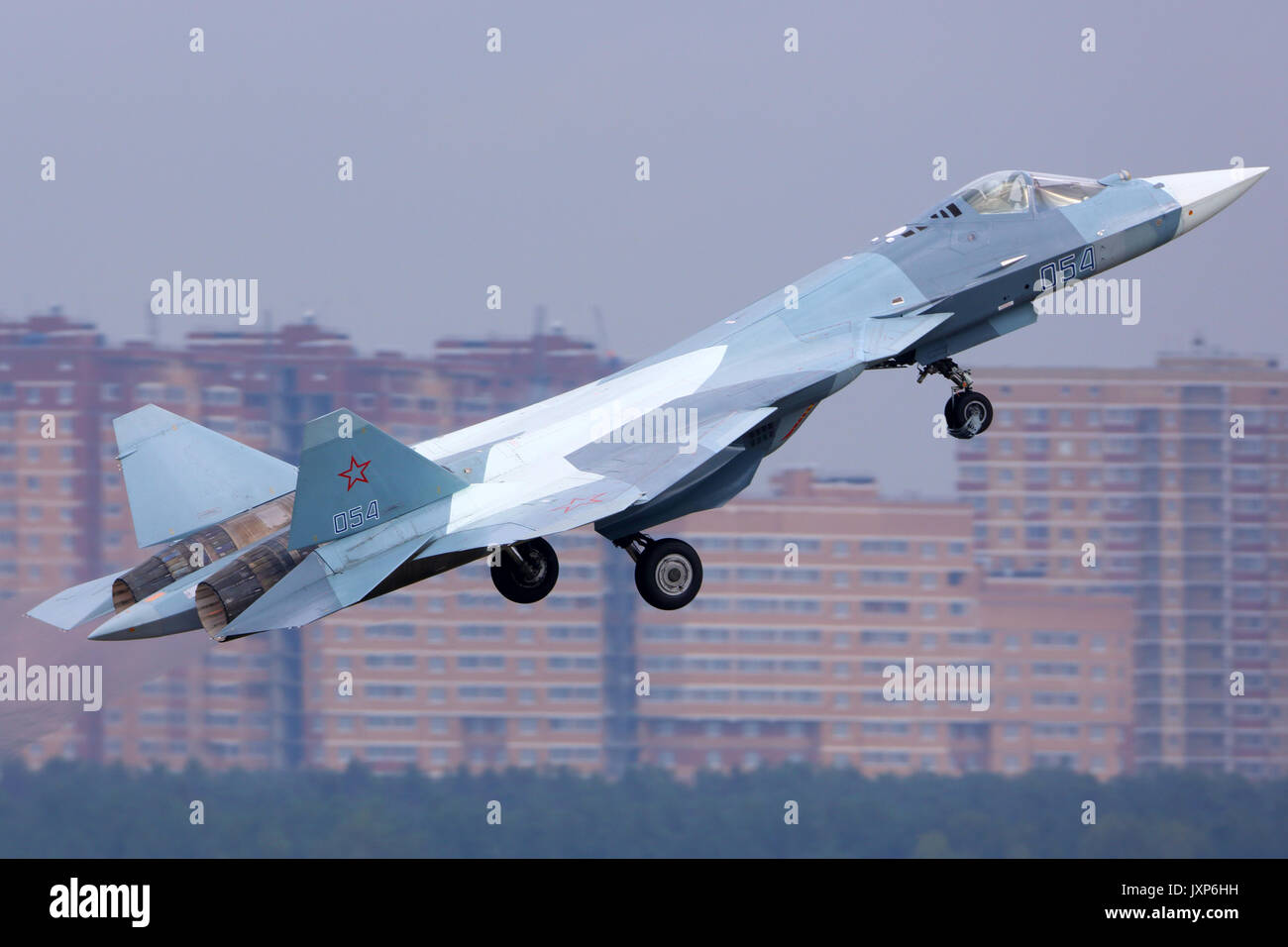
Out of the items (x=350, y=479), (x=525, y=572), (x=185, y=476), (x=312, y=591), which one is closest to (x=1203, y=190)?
(x=525, y=572)

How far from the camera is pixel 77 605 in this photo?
72.6 feet

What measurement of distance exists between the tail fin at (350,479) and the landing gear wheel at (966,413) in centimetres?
818

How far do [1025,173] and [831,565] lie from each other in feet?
287

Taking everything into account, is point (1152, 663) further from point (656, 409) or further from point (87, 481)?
point (656, 409)

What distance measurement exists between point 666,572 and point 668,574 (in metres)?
0.04

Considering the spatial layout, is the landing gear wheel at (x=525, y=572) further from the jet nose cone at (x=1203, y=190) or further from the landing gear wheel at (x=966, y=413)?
the jet nose cone at (x=1203, y=190)

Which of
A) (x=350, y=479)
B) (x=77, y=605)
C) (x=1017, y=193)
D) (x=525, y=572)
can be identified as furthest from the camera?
(x=1017, y=193)

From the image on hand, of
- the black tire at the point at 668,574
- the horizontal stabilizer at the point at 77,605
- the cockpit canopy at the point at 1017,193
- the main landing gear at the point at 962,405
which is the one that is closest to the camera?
the horizontal stabilizer at the point at 77,605

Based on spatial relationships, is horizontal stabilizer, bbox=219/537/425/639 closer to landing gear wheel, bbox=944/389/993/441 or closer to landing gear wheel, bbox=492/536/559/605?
landing gear wheel, bbox=492/536/559/605

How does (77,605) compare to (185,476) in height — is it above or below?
below

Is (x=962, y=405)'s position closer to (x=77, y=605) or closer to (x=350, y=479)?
(x=350, y=479)

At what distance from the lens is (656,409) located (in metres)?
23.4

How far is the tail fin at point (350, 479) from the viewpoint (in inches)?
810

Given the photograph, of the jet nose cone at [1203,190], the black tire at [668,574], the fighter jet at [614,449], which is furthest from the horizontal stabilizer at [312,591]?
the jet nose cone at [1203,190]
